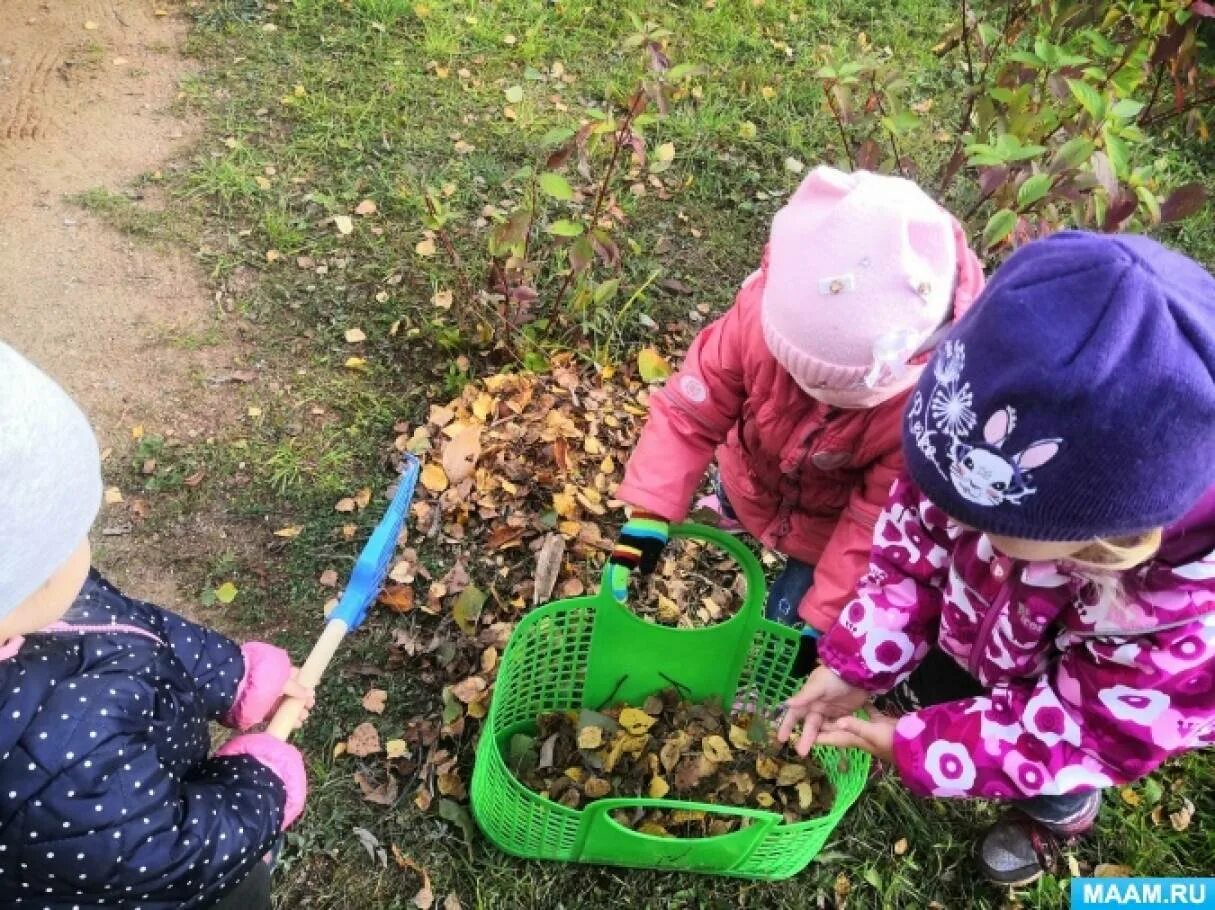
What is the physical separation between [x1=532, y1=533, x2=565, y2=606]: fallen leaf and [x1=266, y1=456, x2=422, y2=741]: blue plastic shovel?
21.7 inches

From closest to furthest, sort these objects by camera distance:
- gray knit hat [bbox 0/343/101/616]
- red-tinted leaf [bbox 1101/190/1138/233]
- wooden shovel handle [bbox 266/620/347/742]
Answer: gray knit hat [bbox 0/343/101/616]
wooden shovel handle [bbox 266/620/347/742]
red-tinted leaf [bbox 1101/190/1138/233]

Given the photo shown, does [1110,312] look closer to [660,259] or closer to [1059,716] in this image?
[1059,716]

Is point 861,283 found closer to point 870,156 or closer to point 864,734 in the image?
point 864,734

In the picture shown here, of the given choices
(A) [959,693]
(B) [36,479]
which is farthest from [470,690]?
(B) [36,479]

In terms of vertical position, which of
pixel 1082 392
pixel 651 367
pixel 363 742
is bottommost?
pixel 363 742

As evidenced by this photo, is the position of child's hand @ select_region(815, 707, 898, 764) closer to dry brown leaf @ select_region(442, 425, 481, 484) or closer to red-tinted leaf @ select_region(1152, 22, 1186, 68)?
dry brown leaf @ select_region(442, 425, 481, 484)

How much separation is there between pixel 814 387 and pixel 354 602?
3.17 feet

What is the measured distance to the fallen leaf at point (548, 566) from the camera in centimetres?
251

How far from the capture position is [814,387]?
64.8 inches

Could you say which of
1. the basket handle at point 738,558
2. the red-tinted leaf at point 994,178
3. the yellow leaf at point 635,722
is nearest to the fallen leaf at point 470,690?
the yellow leaf at point 635,722

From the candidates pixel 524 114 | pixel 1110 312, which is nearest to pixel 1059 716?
pixel 1110 312

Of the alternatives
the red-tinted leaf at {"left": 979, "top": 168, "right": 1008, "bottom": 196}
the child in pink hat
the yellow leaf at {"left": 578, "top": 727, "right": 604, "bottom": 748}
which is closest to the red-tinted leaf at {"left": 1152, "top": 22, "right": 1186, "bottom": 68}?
the red-tinted leaf at {"left": 979, "top": 168, "right": 1008, "bottom": 196}

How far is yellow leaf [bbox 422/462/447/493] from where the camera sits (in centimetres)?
268

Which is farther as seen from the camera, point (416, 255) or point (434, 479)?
point (416, 255)
